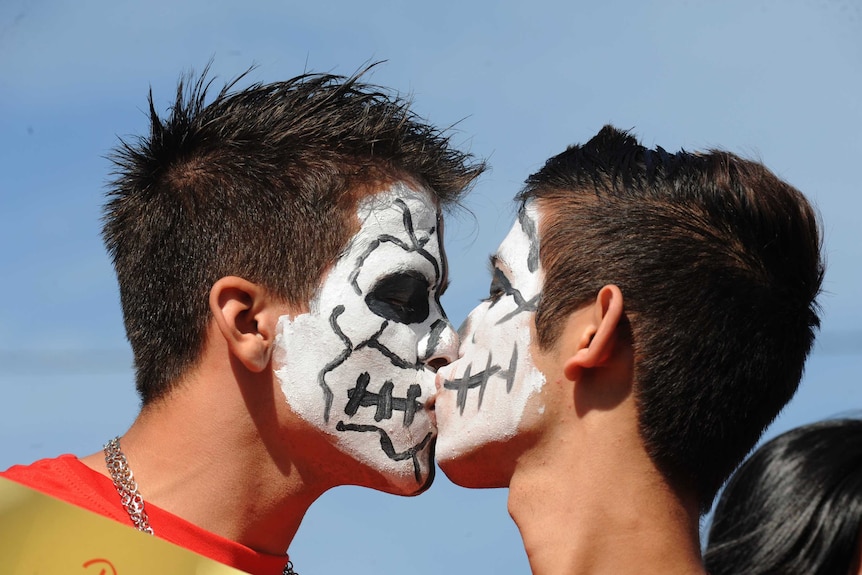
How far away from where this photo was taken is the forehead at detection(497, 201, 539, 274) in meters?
4.64

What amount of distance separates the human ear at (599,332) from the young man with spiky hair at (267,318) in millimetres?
797

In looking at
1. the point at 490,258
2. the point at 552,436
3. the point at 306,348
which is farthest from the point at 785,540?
the point at 306,348

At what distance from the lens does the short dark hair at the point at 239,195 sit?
4.81 metres

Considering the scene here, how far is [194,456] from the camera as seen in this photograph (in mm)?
4586

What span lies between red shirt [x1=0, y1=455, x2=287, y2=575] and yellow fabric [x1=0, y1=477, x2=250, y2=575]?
1.38 metres

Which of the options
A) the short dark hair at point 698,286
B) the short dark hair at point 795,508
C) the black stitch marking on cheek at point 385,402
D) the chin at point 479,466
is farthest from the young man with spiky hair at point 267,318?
the short dark hair at point 795,508

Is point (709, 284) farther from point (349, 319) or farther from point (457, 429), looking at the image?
point (349, 319)

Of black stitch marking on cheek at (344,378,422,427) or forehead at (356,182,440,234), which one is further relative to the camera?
forehead at (356,182,440,234)

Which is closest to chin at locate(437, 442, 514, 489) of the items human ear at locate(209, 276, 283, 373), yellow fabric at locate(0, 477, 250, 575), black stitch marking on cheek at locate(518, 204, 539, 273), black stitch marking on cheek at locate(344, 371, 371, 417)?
black stitch marking on cheek at locate(344, 371, 371, 417)

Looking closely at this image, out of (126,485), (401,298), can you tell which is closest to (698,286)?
(401,298)

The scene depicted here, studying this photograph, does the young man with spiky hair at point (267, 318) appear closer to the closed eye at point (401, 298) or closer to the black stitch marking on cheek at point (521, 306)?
the closed eye at point (401, 298)

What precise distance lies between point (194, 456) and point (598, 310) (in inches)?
70.3

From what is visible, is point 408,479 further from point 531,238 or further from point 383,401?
point 531,238

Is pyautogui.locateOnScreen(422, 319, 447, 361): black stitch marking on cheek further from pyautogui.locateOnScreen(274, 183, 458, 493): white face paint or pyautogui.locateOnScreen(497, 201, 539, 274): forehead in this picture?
pyautogui.locateOnScreen(497, 201, 539, 274): forehead
